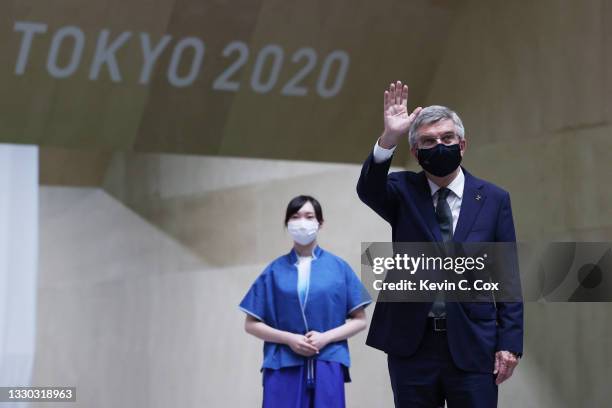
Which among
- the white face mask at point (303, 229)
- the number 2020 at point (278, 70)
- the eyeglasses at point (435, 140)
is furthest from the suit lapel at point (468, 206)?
the number 2020 at point (278, 70)

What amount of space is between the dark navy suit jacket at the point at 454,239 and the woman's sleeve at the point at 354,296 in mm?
1671

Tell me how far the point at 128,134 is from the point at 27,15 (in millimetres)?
901

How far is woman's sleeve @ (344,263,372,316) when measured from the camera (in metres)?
4.71

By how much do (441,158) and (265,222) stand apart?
469 cm

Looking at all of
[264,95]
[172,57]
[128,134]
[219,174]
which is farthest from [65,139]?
[219,174]

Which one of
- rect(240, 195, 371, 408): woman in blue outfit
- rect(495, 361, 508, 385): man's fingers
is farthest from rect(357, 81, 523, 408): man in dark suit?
rect(240, 195, 371, 408): woman in blue outfit

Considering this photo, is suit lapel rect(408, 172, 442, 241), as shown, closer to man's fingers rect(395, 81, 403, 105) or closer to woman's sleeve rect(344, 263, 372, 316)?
man's fingers rect(395, 81, 403, 105)

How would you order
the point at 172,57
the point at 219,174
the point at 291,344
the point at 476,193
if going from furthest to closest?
the point at 219,174 < the point at 172,57 < the point at 291,344 < the point at 476,193

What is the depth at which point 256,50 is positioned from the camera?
5.85 m

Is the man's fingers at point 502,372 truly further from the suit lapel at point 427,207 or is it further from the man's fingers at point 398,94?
the man's fingers at point 398,94

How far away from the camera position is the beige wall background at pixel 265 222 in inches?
216

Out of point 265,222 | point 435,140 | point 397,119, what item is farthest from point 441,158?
point 265,222

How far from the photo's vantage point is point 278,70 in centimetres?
598

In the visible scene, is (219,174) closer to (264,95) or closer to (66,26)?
(264,95)
